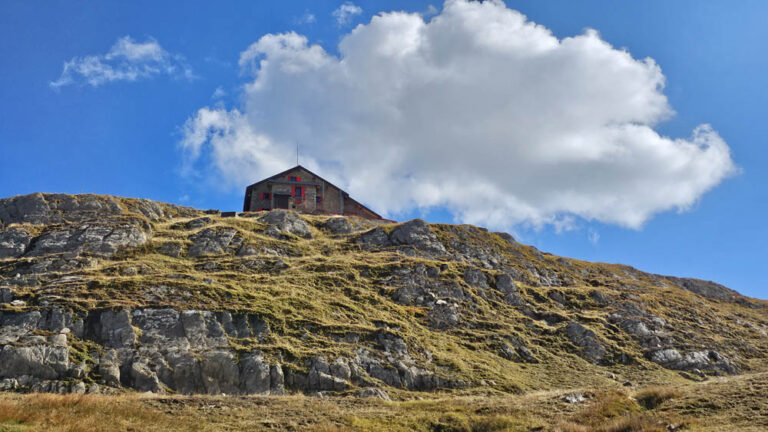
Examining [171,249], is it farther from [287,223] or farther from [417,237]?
[417,237]

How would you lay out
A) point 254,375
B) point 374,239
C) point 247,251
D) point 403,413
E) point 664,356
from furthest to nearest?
point 374,239 < point 247,251 < point 664,356 < point 254,375 < point 403,413

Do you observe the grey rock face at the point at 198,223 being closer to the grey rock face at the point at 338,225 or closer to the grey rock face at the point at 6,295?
the grey rock face at the point at 338,225

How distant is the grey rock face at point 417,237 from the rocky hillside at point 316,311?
0.25 m

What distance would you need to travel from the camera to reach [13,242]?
52.3 meters

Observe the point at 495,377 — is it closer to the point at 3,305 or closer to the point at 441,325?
Result: the point at 441,325

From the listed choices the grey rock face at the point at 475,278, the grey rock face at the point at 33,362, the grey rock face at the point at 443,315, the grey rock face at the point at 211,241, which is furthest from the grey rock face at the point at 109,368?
the grey rock face at the point at 475,278

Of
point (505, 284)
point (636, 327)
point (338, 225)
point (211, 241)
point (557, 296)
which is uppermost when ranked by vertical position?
point (338, 225)

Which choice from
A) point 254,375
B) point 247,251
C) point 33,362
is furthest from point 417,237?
point 33,362

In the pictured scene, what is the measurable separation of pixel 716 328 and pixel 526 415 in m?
45.8

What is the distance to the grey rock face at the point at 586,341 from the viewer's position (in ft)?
162

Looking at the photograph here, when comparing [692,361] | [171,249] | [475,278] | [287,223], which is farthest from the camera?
[287,223]

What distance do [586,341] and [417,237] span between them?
81.5 feet

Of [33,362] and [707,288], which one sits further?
[707,288]

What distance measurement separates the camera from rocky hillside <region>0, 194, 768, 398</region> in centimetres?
3588
